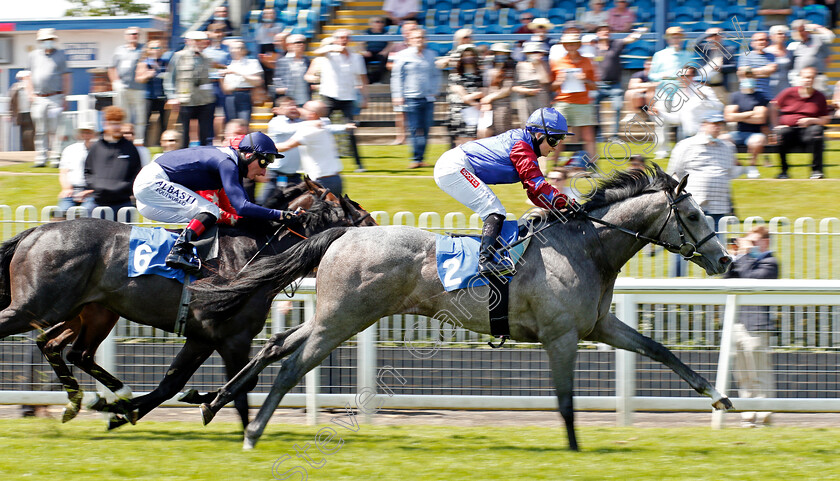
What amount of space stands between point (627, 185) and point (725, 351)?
4.55 ft

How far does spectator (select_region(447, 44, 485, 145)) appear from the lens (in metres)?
11.8

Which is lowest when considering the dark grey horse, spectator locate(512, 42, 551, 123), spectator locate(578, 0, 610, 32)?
the dark grey horse

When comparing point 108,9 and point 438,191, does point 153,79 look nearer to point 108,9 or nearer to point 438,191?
point 438,191

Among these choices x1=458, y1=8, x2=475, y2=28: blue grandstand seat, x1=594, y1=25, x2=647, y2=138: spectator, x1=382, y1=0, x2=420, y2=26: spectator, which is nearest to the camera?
x1=594, y1=25, x2=647, y2=138: spectator

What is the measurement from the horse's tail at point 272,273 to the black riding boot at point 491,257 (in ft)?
2.88

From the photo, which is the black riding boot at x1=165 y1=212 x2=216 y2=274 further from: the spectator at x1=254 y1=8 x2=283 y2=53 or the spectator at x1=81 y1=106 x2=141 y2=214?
the spectator at x1=254 y1=8 x2=283 y2=53

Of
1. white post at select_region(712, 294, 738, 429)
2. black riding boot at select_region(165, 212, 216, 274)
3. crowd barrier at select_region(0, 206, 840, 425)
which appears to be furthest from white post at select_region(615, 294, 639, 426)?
black riding boot at select_region(165, 212, 216, 274)

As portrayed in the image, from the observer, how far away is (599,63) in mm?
12648

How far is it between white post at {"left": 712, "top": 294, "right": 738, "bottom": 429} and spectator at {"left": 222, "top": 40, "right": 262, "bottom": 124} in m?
7.02

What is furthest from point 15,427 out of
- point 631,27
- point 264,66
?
point 631,27

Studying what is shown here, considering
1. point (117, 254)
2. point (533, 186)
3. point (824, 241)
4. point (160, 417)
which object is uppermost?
point (533, 186)

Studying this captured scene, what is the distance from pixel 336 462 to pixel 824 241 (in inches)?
222

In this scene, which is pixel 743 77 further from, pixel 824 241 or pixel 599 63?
pixel 824 241

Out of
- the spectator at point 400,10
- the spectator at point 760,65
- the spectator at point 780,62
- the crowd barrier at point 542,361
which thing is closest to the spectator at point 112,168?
the crowd barrier at point 542,361
